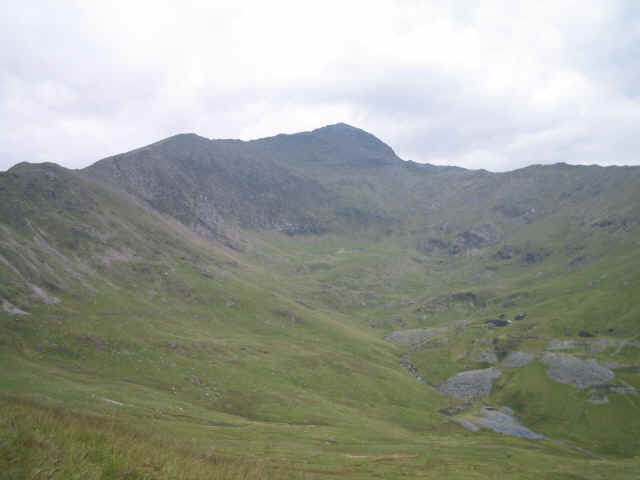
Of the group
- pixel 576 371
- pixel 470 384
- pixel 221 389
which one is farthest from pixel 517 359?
pixel 221 389

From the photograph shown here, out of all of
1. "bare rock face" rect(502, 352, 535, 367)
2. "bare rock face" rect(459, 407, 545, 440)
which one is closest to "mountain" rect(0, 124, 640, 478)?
"bare rock face" rect(459, 407, 545, 440)

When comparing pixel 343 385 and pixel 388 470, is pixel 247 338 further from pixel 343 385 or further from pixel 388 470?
pixel 388 470

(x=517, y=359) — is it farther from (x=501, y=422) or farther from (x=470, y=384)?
(x=501, y=422)

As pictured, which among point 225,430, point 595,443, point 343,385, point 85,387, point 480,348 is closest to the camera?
point 225,430

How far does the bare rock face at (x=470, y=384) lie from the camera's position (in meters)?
144

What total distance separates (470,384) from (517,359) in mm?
25932

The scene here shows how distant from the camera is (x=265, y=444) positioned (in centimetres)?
5947

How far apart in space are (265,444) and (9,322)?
281 feet

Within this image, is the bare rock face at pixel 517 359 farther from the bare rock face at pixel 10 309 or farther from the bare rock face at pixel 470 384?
the bare rock face at pixel 10 309

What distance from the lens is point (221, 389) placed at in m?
101

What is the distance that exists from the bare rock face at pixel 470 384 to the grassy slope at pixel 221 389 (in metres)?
6.35

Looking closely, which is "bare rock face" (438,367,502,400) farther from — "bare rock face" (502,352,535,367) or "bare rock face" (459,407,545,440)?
"bare rock face" (459,407,545,440)

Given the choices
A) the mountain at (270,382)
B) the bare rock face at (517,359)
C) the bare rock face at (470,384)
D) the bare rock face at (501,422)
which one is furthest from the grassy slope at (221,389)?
the bare rock face at (470,384)

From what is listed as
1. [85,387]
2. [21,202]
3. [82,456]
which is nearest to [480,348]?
[85,387]
